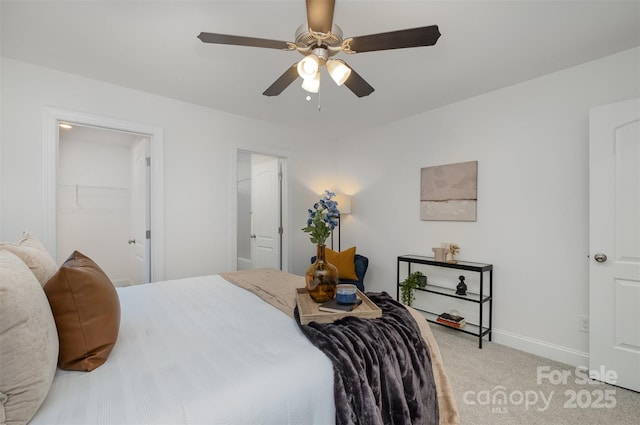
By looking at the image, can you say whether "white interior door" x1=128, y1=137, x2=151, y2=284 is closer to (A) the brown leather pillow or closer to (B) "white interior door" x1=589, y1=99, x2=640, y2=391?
(A) the brown leather pillow

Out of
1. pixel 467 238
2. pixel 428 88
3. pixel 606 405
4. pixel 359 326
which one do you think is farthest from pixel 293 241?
pixel 606 405

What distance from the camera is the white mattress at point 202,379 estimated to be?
85 cm

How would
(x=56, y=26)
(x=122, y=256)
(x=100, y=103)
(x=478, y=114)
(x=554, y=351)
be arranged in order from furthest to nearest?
(x=122, y=256) → (x=478, y=114) → (x=100, y=103) → (x=554, y=351) → (x=56, y=26)

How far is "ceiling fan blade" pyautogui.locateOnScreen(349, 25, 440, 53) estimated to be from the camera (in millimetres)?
1383

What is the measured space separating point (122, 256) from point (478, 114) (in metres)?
5.47

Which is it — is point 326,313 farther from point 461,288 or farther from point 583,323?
point 583,323

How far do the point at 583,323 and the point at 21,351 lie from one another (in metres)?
3.43

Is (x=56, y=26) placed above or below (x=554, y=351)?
above

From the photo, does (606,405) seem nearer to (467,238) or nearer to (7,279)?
(467,238)

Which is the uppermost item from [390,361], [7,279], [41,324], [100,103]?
[100,103]

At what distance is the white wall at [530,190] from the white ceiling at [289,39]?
217mm

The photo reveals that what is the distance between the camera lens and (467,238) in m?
3.14

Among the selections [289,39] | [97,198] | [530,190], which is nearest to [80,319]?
[289,39]

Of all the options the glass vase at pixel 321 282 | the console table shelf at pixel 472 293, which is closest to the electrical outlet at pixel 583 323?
the console table shelf at pixel 472 293
